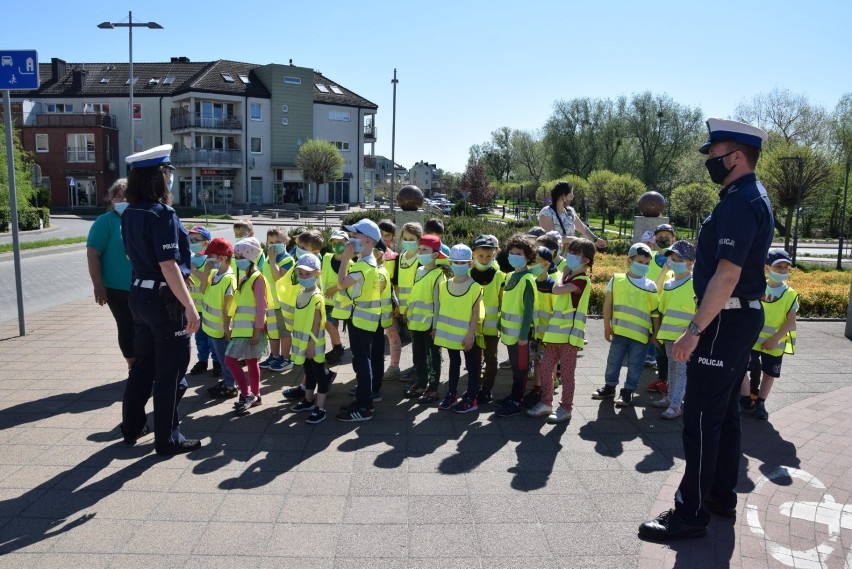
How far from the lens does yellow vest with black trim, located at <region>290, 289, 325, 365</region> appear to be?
5875 mm

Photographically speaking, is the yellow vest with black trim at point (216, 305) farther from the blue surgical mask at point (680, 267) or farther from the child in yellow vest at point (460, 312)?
the blue surgical mask at point (680, 267)

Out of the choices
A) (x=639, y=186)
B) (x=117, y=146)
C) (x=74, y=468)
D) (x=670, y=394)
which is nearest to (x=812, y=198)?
(x=639, y=186)

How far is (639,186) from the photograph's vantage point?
37.7 meters

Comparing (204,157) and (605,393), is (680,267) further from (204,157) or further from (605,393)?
(204,157)

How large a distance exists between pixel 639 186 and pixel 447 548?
36.9 metres

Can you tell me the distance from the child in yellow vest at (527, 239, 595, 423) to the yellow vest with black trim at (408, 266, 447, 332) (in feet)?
3.88

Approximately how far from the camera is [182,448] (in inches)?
201

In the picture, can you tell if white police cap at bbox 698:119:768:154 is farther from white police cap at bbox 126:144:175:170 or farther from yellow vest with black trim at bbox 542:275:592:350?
white police cap at bbox 126:144:175:170

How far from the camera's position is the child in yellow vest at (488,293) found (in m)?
6.14

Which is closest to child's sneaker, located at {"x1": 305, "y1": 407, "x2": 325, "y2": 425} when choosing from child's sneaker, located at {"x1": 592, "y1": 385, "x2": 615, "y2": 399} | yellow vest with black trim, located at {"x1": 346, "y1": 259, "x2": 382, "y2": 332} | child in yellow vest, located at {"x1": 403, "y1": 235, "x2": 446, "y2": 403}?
yellow vest with black trim, located at {"x1": 346, "y1": 259, "x2": 382, "y2": 332}

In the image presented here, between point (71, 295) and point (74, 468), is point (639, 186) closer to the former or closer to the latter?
point (71, 295)

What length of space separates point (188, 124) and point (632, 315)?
52827 millimetres

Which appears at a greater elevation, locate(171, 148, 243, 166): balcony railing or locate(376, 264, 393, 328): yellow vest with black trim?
locate(171, 148, 243, 166): balcony railing

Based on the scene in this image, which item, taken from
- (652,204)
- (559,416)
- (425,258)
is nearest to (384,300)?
(425,258)
